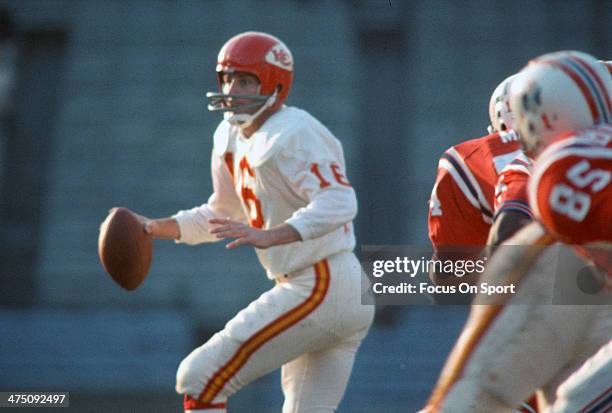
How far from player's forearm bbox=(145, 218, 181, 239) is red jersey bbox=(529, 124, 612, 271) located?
169cm

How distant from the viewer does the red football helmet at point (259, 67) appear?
342 cm

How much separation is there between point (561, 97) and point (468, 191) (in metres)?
1.06

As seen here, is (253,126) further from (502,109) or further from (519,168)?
(519,168)

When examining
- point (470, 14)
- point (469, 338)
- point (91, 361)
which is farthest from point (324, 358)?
point (470, 14)

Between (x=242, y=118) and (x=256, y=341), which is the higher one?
(x=242, y=118)

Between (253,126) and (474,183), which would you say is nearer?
(474,183)

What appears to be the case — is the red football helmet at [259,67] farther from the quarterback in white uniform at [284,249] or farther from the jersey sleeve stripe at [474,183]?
the jersey sleeve stripe at [474,183]

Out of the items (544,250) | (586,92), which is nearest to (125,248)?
(544,250)

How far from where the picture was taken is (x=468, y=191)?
3.28 meters

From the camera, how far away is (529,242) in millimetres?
2279

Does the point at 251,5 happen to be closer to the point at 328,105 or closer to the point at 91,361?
the point at 328,105

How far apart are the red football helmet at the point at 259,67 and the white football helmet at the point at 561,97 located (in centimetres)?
127

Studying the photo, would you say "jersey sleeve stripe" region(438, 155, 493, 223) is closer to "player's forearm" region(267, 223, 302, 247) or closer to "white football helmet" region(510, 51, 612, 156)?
"player's forearm" region(267, 223, 302, 247)

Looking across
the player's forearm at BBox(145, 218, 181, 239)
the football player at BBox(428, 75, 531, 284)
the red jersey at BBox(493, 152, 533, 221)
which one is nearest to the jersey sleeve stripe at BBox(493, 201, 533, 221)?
the red jersey at BBox(493, 152, 533, 221)
